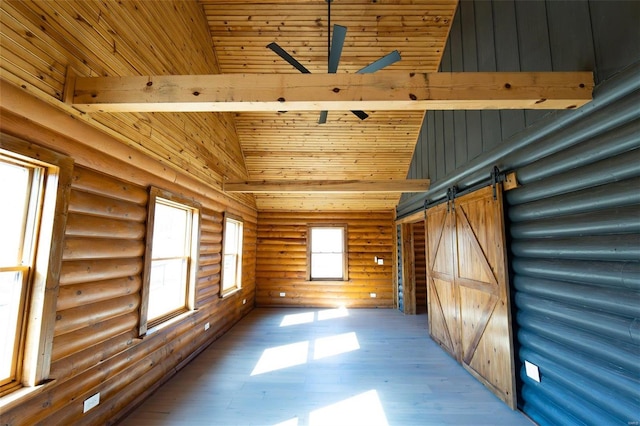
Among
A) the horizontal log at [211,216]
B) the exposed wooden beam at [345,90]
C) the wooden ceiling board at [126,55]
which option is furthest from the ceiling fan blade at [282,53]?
the horizontal log at [211,216]

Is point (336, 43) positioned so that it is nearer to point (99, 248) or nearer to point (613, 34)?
point (613, 34)

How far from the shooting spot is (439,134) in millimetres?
4758

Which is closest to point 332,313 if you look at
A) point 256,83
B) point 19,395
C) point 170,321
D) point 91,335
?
point 170,321

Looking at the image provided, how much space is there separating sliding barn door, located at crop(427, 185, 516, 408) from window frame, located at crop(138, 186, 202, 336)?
148 inches

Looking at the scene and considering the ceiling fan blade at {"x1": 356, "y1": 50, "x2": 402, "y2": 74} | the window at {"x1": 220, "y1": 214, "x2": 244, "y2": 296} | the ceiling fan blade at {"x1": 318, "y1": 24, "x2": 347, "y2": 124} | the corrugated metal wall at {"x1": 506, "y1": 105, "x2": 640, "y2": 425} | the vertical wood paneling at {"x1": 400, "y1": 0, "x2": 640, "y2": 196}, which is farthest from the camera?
the window at {"x1": 220, "y1": 214, "x2": 244, "y2": 296}

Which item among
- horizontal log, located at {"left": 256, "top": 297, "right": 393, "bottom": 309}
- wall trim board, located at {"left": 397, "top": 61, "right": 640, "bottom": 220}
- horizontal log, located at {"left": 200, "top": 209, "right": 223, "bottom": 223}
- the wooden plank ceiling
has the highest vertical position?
the wooden plank ceiling

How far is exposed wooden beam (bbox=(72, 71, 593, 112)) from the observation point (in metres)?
1.98

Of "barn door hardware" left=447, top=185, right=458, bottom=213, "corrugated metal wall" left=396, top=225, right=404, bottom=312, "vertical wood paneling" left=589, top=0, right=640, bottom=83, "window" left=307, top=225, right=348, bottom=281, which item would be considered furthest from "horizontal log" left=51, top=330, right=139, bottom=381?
"corrugated metal wall" left=396, top=225, right=404, bottom=312

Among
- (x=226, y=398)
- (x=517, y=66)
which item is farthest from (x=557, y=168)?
(x=226, y=398)

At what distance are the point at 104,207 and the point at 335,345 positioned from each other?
12.3 feet

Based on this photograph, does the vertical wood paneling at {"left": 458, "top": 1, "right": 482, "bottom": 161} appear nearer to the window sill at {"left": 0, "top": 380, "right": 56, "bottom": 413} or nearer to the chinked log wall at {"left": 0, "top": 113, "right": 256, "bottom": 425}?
the chinked log wall at {"left": 0, "top": 113, "right": 256, "bottom": 425}

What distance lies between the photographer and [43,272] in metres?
1.91

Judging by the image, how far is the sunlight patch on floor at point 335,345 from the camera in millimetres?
4262

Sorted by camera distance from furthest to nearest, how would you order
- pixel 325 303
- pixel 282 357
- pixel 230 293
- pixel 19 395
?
pixel 325 303, pixel 230 293, pixel 282 357, pixel 19 395
